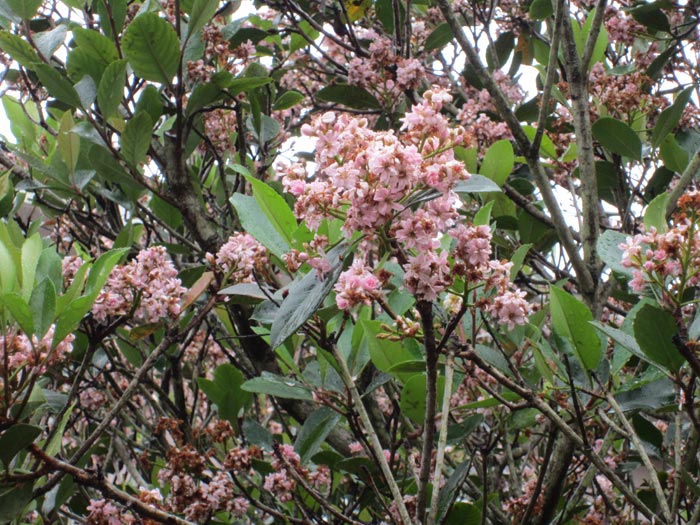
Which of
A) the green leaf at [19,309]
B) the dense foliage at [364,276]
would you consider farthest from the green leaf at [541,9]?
the green leaf at [19,309]

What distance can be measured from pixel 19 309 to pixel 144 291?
40 centimetres

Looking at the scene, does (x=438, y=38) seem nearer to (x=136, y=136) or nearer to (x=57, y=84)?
(x=136, y=136)

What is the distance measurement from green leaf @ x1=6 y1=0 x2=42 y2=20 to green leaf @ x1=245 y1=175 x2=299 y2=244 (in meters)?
0.99

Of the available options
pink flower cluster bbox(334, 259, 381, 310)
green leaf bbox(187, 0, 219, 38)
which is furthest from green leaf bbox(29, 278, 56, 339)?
green leaf bbox(187, 0, 219, 38)

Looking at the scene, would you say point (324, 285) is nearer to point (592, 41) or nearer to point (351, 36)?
point (592, 41)

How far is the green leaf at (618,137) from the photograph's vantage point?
5.74ft

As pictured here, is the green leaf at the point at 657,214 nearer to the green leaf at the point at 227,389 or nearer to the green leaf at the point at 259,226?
the green leaf at the point at 259,226

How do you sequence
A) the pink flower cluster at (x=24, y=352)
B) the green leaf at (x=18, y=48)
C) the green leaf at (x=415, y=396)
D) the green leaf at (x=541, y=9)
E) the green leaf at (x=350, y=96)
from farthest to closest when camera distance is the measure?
the green leaf at (x=350, y=96), the green leaf at (x=541, y=9), the green leaf at (x=18, y=48), the green leaf at (x=415, y=396), the pink flower cluster at (x=24, y=352)

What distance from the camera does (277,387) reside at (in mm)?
1487

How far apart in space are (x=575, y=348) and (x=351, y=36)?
1.51 m

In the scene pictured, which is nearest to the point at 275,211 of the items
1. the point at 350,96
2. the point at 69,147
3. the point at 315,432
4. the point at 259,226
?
the point at 259,226

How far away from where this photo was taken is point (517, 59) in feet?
9.55

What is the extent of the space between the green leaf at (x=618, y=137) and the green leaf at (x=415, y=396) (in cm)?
81

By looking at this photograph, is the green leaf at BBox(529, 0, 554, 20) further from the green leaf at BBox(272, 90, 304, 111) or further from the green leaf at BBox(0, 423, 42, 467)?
the green leaf at BBox(0, 423, 42, 467)
